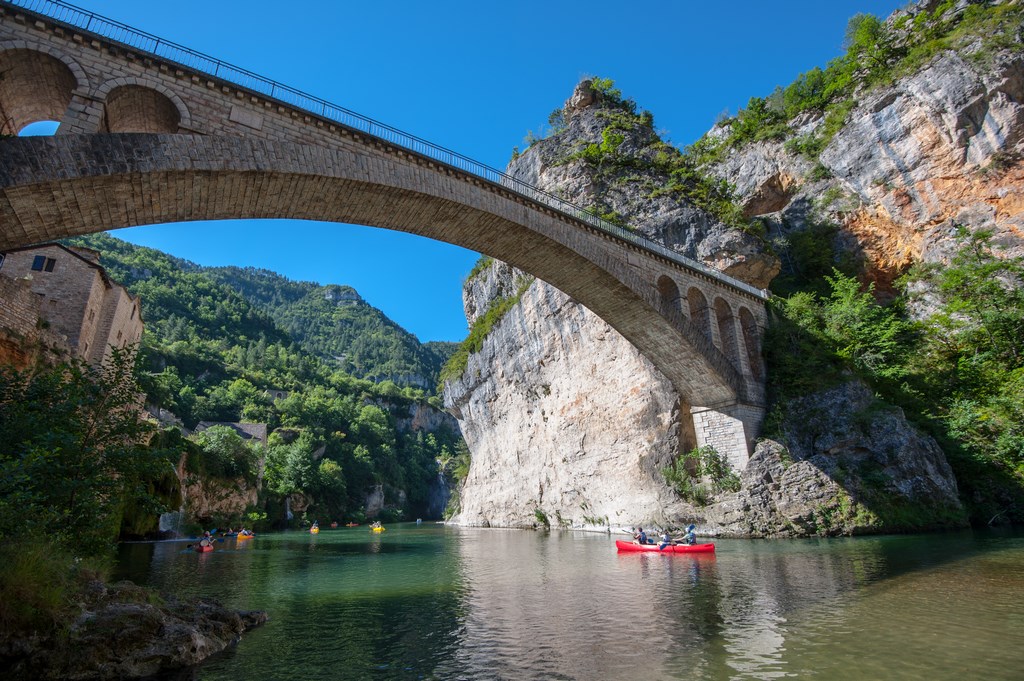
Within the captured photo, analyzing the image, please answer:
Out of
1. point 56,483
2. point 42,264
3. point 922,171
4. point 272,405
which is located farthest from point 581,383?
point 272,405

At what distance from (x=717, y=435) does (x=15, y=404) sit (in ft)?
76.9

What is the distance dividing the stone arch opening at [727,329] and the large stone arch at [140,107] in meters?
21.7

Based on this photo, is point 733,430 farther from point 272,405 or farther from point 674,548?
point 272,405

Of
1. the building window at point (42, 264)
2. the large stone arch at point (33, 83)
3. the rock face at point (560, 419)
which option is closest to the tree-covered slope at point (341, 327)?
the rock face at point (560, 419)

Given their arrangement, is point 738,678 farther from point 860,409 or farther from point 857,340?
point 857,340

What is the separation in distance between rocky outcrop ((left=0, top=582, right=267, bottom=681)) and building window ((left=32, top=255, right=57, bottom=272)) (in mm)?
21815

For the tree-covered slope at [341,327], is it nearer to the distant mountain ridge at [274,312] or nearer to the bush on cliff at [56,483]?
the distant mountain ridge at [274,312]

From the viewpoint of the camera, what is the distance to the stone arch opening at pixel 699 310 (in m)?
24.2

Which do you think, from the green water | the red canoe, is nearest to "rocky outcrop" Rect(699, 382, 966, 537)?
the green water

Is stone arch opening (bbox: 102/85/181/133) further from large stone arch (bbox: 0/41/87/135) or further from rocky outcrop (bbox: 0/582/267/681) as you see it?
rocky outcrop (bbox: 0/582/267/681)

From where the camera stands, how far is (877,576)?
10.7 meters

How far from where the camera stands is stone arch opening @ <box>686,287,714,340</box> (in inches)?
951

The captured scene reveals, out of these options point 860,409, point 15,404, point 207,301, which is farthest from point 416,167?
point 207,301

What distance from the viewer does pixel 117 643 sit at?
5.86 m
